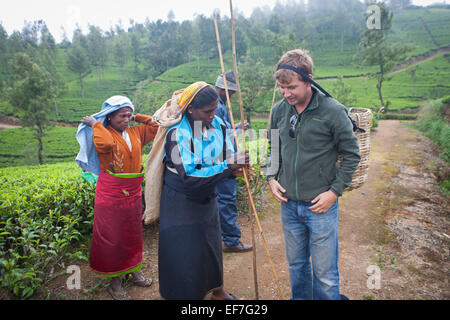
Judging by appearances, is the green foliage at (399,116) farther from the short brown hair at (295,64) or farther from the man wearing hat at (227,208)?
the short brown hair at (295,64)

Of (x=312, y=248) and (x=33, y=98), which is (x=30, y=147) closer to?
(x=33, y=98)

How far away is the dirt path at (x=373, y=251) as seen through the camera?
2.83m

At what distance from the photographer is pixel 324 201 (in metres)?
1.85

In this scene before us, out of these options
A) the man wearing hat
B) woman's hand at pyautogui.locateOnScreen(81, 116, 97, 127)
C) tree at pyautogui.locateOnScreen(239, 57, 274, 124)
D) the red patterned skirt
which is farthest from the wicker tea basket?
tree at pyautogui.locateOnScreen(239, 57, 274, 124)

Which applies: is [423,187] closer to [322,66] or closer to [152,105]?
[152,105]

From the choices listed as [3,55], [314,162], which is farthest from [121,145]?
[3,55]

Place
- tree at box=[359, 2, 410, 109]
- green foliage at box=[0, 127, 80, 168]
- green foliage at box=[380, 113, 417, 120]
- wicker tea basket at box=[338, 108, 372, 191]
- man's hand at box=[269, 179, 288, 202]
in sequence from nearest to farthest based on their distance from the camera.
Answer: man's hand at box=[269, 179, 288, 202] → wicker tea basket at box=[338, 108, 372, 191] → green foliage at box=[0, 127, 80, 168] → green foliage at box=[380, 113, 417, 120] → tree at box=[359, 2, 410, 109]

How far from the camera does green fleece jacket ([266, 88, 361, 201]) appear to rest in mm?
1834

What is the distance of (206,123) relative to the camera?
207 centimetres

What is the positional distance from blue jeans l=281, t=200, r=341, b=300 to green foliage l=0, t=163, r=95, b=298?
191 cm

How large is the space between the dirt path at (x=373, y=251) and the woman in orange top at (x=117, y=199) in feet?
1.19

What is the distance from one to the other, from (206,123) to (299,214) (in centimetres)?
95

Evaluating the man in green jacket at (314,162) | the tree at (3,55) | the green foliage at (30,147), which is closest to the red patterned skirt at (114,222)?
the man in green jacket at (314,162)

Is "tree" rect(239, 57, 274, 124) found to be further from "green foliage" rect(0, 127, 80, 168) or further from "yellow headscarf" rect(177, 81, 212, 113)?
"yellow headscarf" rect(177, 81, 212, 113)
